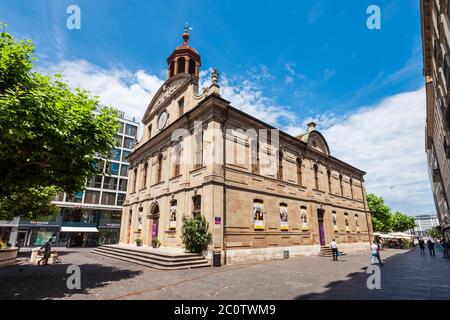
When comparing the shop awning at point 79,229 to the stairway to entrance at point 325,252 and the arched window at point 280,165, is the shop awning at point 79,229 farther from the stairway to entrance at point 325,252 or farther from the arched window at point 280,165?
the stairway to entrance at point 325,252

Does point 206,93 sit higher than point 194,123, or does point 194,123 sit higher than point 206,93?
point 206,93

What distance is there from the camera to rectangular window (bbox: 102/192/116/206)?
40.5 m

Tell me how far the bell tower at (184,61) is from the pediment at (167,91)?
94 centimetres

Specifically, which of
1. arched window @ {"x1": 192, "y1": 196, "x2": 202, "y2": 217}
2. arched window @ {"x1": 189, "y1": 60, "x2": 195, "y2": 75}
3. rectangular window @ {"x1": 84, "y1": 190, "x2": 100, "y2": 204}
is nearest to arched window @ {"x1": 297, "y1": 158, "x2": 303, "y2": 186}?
arched window @ {"x1": 192, "y1": 196, "x2": 202, "y2": 217}

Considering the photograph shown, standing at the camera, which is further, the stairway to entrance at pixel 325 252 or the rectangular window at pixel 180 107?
the rectangular window at pixel 180 107

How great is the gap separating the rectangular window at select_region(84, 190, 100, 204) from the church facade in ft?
51.9

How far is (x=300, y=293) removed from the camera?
7711mm

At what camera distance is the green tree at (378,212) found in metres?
50.6

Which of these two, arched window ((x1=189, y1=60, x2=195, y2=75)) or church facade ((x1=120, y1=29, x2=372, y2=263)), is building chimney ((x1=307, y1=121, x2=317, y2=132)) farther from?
arched window ((x1=189, y1=60, x2=195, y2=75))

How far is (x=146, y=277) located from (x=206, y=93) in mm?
12776

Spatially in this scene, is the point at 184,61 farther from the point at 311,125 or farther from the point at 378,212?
the point at 378,212

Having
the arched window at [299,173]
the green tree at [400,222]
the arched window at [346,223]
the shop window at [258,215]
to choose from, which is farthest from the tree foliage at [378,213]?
the shop window at [258,215]

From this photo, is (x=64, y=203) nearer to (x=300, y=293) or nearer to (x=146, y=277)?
Answer: (x=146, y=277)
